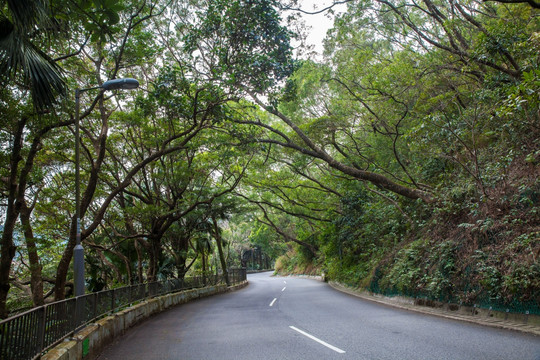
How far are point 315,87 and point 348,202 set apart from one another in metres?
7.59

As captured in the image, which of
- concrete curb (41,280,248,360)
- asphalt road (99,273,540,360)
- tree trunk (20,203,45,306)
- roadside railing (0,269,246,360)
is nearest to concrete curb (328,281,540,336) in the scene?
asphalt road (99,273,540,360)

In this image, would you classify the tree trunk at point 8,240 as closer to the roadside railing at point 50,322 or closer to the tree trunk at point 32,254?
the tree trunk at point 32,254

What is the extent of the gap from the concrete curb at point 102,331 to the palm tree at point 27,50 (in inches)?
177

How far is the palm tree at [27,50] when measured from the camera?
5.96 metres

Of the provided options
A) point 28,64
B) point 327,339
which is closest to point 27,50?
point 28,64

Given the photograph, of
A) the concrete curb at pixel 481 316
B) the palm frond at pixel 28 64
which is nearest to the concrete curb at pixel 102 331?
the palm frond at pixel 28 64

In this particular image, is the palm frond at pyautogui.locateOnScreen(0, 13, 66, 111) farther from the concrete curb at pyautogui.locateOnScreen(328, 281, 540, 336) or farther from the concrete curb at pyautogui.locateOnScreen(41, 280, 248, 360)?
the concrete curb at pyautogui.locateOnScreen(328, 281, 540, 336)

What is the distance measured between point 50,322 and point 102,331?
9.51 feet

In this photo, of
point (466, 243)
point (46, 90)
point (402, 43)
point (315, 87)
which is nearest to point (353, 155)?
point (315, 87)

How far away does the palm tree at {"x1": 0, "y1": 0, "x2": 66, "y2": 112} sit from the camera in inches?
235

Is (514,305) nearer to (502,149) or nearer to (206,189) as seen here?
(502,149)

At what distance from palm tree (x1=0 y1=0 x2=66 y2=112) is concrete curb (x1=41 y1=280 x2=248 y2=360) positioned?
4.51 metres

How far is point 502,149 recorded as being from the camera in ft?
45.2

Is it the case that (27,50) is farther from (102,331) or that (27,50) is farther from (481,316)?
(481,316)
